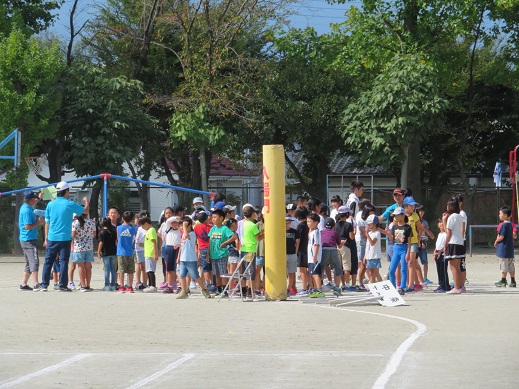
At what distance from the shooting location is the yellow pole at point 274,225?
17.4 m

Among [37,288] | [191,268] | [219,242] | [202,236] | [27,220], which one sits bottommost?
[37,288]

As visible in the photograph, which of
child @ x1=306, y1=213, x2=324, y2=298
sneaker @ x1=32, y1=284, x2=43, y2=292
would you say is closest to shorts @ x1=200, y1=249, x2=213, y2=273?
child @ x1=306, y1=213, x2=324, y2=298

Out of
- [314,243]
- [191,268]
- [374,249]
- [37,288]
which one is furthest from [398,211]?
[37,288]

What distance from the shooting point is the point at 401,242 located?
18406mm

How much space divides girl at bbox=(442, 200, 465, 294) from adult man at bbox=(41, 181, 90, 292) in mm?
6876

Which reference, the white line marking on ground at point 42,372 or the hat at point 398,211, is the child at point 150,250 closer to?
the hat at point 398,211

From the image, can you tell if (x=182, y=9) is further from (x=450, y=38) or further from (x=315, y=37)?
(x=450, y=38)

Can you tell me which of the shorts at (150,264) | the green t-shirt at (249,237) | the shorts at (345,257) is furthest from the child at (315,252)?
the shorts at (150,264)

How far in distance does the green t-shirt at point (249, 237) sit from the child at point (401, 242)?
2.62 meters

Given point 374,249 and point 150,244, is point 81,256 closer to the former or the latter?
point 150,244

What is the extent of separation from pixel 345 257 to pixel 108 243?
14.8 ft

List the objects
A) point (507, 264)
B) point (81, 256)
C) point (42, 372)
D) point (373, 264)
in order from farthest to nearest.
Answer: point (507, 264) → point (81, 256) → point (373, 264) → point (42, 372)

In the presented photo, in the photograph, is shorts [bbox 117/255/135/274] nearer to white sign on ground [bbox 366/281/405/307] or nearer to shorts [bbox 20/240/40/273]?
shorts [bbox 20/240/40/273]

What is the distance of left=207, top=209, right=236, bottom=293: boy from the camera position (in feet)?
59.2
